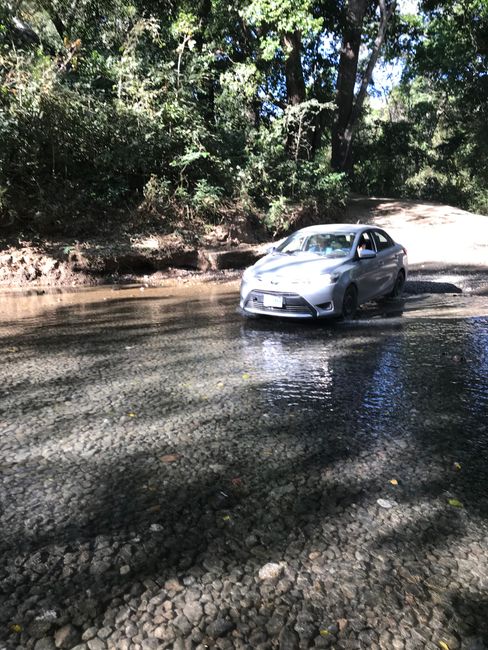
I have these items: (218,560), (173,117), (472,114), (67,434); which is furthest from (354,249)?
(472,114)

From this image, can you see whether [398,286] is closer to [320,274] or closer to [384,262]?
[384,262]

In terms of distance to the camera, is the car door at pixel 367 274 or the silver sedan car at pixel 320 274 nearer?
the silver sedan car at pixel 320 274

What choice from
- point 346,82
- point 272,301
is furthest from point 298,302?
point 346,82

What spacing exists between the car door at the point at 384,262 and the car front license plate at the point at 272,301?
2527 mm

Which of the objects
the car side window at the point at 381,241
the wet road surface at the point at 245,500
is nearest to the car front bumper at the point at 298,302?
the wet road surface at the point at 245,500

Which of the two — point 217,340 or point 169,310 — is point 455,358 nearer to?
point 217,340

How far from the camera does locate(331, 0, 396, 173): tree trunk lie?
85.9 ft

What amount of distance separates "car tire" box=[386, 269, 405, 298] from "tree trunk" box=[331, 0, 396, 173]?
1738 cm

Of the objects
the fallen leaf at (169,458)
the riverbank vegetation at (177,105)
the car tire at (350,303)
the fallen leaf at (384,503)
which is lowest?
the fallen leaf at (384,503)

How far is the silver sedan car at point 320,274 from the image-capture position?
9.08 m

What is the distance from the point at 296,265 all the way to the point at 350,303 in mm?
1171

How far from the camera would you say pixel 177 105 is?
61.7ft

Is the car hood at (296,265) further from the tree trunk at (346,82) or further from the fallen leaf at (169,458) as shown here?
the tree trunk at (346,82)

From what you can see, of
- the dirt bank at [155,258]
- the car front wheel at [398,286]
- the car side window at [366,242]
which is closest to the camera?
the car side window at [366,242]
